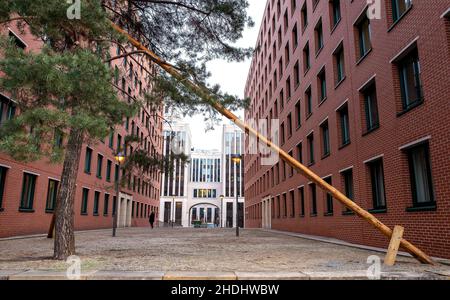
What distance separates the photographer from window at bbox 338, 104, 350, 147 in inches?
609

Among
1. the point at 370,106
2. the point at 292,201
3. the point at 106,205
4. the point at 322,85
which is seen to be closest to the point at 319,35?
the point at 322,85

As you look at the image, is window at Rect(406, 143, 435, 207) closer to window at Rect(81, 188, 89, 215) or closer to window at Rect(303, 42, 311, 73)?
window at Rect(303, 42, 311, 73)

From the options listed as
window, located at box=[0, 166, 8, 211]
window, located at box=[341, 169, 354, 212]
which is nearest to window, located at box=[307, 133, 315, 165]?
window, located at box=[341, 169, 354, 212]

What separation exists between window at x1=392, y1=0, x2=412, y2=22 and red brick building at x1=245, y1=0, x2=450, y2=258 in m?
0.03

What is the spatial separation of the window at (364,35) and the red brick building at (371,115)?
0.14 feet

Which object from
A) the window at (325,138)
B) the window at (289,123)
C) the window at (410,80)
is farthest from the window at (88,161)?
the window at (410,80)

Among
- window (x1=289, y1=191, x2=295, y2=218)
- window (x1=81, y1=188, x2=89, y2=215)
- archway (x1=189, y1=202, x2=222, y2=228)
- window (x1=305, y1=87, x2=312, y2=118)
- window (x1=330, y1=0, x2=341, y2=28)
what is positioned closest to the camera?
window (x1=330, y1=0, x2=341, y2=28)

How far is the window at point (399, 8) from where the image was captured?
10644 mm

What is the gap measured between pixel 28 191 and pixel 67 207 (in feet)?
36.0

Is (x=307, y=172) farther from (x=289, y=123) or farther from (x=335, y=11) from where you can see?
(x=289, y=123)

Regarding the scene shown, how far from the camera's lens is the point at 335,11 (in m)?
17.7

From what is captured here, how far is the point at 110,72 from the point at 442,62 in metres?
7.72

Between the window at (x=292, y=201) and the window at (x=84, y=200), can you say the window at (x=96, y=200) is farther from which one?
the window at (x=292, y=201)
